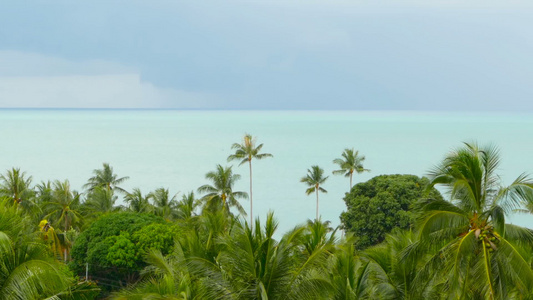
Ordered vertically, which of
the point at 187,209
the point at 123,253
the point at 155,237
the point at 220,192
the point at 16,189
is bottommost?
the point at 123,253

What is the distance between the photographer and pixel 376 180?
43.0 meters

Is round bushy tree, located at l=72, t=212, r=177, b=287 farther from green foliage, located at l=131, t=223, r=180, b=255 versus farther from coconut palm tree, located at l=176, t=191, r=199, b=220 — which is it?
coconut palm tree, located at l=176, t=191, r=199, b=220

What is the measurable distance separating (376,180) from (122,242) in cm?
2178

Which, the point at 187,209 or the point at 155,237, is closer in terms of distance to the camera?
the point at 155,237

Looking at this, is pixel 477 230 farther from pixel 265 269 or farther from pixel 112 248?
pixel 112 248

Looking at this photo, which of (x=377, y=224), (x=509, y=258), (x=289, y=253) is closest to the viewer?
(x=509, y=258)

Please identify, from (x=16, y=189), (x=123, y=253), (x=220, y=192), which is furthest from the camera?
(x=220, y=192)

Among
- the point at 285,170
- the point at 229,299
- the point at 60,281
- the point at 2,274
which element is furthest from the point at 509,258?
the point at 285,170

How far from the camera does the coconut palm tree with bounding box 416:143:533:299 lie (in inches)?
489

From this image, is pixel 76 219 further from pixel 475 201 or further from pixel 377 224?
pixel 475 201

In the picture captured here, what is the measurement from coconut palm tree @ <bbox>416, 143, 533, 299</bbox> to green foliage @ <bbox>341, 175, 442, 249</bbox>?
26.3 m

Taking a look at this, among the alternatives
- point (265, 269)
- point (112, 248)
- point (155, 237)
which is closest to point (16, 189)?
point (112, 248)

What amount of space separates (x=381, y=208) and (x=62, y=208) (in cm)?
2019

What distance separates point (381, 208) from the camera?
40.9m
